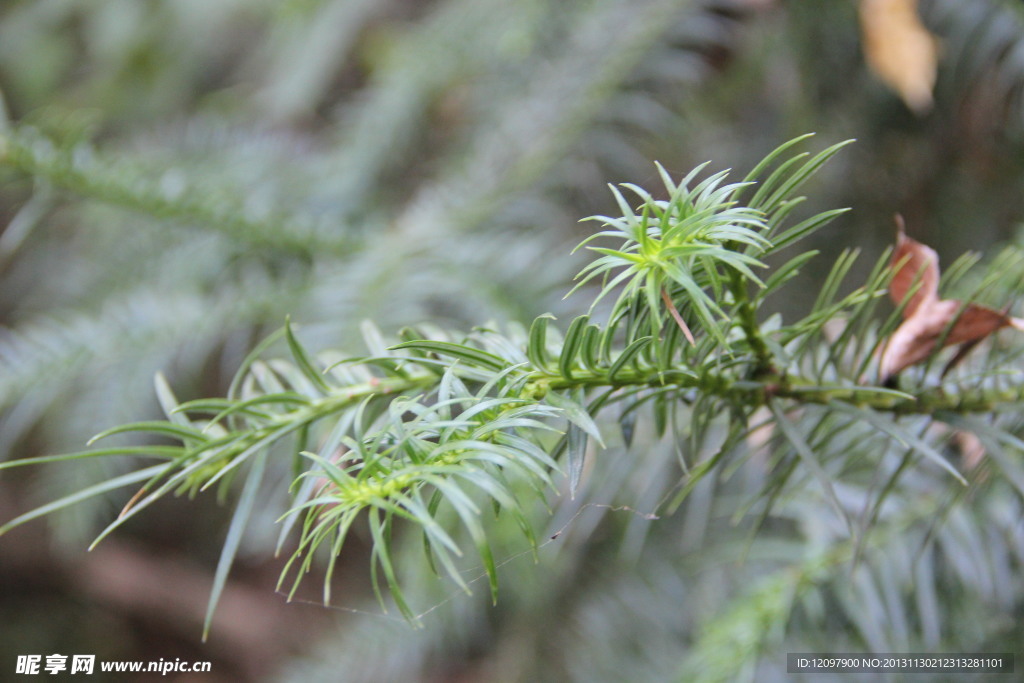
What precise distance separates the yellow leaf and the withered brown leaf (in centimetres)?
39

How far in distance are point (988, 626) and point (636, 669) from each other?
0.30 meters

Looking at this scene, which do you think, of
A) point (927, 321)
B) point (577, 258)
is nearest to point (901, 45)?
point (577, 258)

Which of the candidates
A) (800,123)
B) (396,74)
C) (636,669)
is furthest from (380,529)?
(396,74)

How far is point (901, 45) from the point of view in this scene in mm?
594

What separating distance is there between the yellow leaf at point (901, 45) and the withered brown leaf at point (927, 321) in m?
0.39

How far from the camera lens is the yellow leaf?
587mm

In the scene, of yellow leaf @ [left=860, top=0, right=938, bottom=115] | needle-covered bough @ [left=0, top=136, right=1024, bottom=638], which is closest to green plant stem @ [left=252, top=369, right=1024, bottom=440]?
needle-covered bough @ [left=0, top=136, right=1024, bottom=638]

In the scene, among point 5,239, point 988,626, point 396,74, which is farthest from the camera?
point 396,74

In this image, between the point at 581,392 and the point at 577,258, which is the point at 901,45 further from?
the point at 581,392

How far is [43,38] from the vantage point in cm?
142

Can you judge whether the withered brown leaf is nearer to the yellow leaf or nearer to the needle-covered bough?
the needle-covered bough

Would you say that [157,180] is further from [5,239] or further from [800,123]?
[800,123]

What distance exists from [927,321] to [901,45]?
43cm

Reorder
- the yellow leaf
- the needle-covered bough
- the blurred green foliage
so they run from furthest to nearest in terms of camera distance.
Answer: the yellow leaf
the blurred green foliage
the needle-covered bough
